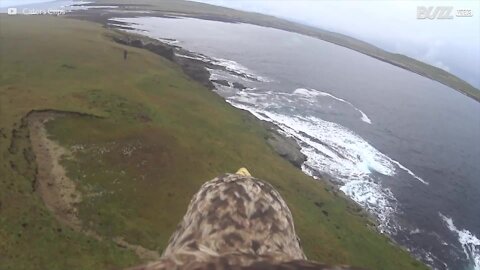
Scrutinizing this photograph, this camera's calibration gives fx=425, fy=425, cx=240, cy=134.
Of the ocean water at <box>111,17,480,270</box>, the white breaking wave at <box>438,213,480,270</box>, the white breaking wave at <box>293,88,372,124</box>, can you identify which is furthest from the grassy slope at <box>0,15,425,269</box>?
the white breaking wave at <box>293,88,372,124</box>

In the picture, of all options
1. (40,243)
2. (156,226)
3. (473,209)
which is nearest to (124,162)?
(156,226)

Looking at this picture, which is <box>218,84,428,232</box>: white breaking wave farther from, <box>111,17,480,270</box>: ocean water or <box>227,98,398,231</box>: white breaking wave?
<box>111,17,480,270</box>: ocean water

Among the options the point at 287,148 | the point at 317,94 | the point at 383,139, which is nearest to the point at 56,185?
the point at 287,148

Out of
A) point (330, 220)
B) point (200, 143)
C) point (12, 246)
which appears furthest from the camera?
point (200, 143)

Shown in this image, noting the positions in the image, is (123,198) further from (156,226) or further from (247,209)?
(247,209)

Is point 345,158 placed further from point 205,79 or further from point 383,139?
point 205,79

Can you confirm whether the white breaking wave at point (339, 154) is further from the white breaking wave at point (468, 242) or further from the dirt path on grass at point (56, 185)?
the dirt path on grass at point (56, 185)
